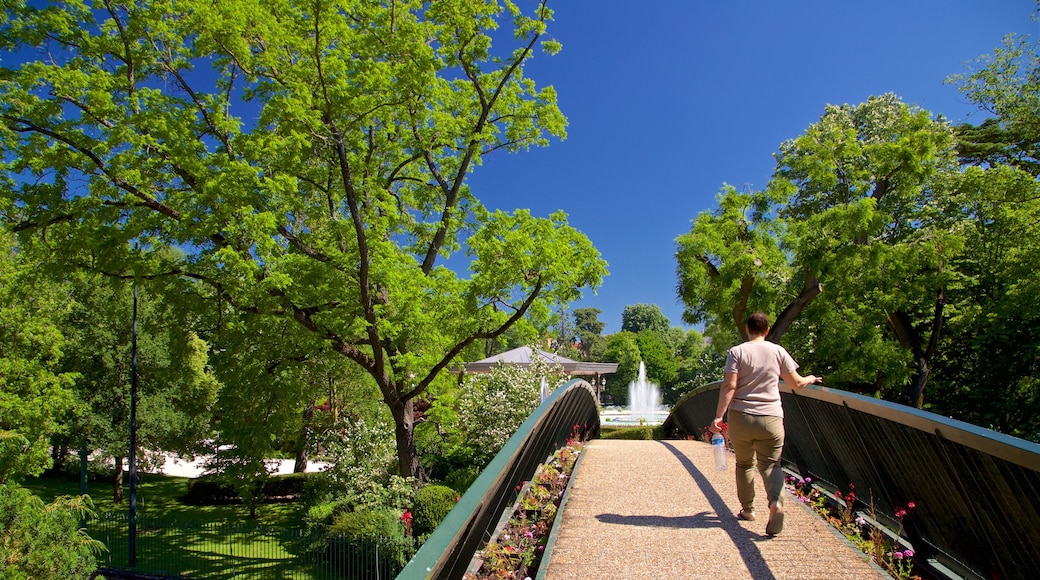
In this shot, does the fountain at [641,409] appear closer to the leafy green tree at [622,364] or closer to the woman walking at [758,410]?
the leafy green tree at [622,364]

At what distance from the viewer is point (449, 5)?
15.5m

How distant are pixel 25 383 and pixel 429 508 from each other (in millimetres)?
14219

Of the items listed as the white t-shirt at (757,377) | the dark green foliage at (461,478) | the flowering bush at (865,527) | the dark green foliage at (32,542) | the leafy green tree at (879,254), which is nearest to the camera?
the flowering bush at (865,527)

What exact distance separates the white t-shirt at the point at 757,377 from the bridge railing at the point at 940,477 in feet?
2.36

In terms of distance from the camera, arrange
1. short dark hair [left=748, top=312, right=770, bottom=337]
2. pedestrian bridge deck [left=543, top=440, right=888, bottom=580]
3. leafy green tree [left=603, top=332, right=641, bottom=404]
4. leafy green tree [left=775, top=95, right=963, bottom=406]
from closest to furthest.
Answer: pedestrian bridge deck [left=543, top=440, right=888, bottom=580], short dark hair [left=748, top=312, right=770, bottom=337], leafy green tree [left=775, top=95, right=963, bottom=406], leafy green tree [left=603, top=332, right=641, bottom=404]

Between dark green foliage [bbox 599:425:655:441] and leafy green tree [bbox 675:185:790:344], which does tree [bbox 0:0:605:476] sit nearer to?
leafy green tree [bbox 675:185:790:344]

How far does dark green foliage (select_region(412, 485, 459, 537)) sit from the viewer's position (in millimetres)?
15008

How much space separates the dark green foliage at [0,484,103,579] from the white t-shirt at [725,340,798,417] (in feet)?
29.4

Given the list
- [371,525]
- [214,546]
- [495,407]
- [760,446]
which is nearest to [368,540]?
[371,525]

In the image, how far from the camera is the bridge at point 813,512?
334 cm

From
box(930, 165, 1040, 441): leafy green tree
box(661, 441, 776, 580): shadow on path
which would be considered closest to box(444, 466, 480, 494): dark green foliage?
box(661, 441, 776, 580): shadow on path

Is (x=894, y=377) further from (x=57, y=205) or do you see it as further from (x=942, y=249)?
→ (x=57, y=205)

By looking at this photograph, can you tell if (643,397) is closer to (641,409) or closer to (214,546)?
(641,409)

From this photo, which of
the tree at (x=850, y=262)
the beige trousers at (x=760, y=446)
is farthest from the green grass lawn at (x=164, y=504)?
the beige trousers at (x=760, y=446)
